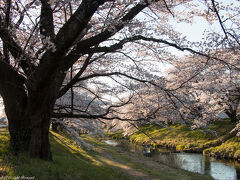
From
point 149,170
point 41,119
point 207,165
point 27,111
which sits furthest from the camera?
point 207,165

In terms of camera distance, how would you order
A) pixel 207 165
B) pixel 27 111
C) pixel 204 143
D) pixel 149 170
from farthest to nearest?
pixel 204 143 → pixel 207 165 → pixel 149 170 → pixel 27 111

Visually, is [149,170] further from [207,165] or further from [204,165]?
[207,165]

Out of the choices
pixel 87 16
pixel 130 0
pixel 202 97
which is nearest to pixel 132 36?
pixel 130 0

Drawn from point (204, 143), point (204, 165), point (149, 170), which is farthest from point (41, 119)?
point (204, 143)

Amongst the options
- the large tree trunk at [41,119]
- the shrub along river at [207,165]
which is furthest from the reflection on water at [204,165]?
the large tree trunk at [41,119]

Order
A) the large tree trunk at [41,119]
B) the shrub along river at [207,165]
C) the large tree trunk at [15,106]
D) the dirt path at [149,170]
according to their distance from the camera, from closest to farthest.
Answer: the large tree trunk at [41,119] → the large tree trunk at [15,106] → the dirt path at [149,170] → the shrub along river at [207,165]

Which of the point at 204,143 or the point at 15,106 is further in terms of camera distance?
the point at 204,143

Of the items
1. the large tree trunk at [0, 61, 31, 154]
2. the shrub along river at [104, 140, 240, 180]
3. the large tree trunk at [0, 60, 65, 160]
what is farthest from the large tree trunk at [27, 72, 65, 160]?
the shrub along river at [104, 140, 240, 180]

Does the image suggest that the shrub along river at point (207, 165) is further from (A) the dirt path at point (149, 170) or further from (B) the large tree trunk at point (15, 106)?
(B) the large tree trunk at point (15, 106)

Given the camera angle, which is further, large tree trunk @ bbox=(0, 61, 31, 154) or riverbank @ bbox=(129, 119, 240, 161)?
riverbank @ bbox=(129, 119, 240, 161)

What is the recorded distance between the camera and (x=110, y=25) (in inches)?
204

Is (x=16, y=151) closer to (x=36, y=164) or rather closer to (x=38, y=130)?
(x=38, y=130)

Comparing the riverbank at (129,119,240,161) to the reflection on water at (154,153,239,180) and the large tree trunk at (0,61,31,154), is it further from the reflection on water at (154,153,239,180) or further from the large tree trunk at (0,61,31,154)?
the large tree trunk at (0,61,31,154)

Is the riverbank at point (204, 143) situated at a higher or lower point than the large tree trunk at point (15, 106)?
lower
